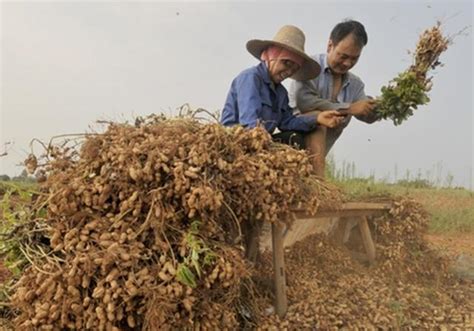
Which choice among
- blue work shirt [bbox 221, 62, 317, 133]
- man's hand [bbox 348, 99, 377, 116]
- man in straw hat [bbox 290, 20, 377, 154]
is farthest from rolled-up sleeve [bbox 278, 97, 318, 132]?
man's hand [bbox 348, 99, 377, 116]

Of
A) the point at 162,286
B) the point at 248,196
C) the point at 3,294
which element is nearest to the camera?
the point at 162,286

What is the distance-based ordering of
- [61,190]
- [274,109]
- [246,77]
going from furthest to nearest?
1. [274,109]
2. [246,77]
3. [61,190]

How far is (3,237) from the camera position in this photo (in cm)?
272

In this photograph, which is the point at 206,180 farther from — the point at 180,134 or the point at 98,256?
the point at 98,256

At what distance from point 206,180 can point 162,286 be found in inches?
Answer: 20.7

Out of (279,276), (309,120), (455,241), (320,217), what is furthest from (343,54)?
(455,241)

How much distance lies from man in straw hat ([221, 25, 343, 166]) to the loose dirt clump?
696 mm

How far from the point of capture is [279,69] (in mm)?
3629

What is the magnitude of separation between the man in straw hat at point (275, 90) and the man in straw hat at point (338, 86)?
0.20 metres

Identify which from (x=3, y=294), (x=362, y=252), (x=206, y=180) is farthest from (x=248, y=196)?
(x=362, y=252)

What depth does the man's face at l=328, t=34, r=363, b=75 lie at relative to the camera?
3.97 metres

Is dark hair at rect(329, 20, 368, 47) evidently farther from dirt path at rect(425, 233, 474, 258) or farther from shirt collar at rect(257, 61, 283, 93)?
dirt path at rect(425, 233, 474, 258)

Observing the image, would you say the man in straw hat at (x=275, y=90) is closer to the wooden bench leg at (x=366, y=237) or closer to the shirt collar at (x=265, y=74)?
the shirt collar at (x=265, y=74)

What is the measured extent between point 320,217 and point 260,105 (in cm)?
84
